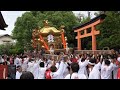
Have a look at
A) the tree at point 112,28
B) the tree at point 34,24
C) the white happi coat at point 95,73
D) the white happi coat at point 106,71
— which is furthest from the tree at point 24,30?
the white happi coat at point 95,73

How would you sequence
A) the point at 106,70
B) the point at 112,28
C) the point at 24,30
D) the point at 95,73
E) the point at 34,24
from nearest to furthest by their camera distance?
1. the point at 95,73
2. the point at 106,70
3. the point at 112,28
4. the point at 24,30
5. the point at 34,24

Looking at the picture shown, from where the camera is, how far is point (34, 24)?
3219 centimetres

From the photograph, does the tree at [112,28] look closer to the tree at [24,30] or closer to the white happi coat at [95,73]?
the white happi coat at [95,73]

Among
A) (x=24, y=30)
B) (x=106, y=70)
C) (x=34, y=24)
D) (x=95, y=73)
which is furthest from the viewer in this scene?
(x=34, y=24)

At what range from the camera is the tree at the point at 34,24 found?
103 feet

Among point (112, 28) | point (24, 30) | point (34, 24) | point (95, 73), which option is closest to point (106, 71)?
point (95, 73)

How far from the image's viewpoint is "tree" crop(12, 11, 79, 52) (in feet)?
103

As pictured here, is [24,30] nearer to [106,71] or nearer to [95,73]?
[106,71]

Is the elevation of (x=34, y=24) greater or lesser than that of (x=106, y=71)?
greater

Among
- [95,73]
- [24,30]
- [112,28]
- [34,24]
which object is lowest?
[95,73]

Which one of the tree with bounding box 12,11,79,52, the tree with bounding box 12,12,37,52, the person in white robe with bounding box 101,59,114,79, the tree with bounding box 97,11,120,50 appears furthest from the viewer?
the tree with bounding box 12,11,79,52

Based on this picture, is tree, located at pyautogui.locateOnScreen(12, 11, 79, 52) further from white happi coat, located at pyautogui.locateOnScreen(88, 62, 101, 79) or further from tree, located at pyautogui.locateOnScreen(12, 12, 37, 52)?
white happi coat, located at pyautogui.locateOnScreen(88, 62, 101, 79)

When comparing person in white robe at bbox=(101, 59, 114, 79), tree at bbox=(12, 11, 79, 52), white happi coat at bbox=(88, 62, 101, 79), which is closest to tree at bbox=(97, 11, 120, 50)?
person in white robe at bbox=(101, 59, 114, 79)
